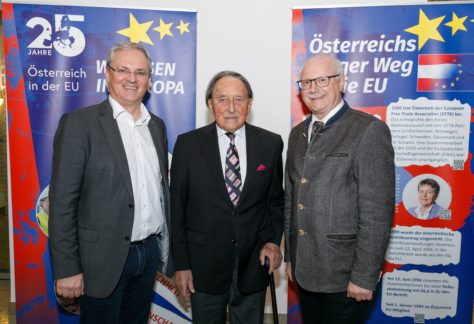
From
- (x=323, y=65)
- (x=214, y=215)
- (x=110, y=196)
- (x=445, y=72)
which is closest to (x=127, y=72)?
(x=110, y=196)

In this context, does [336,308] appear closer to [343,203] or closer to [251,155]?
[343,203]

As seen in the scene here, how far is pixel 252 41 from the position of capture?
3.15 meters

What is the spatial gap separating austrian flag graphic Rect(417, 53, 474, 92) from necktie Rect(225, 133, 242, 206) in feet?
5.24

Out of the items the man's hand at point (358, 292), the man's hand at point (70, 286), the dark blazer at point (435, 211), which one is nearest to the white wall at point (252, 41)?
the dark blazer at point (435, 211)

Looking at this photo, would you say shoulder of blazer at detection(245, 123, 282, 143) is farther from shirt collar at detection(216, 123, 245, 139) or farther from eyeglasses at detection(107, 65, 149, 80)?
eyeglasses at detection(107, 65, 149, 80)

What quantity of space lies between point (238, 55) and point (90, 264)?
6.66ft

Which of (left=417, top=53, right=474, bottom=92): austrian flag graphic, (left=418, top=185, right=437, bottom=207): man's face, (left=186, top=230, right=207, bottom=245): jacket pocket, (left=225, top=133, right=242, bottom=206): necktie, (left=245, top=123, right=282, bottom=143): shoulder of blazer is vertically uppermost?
(left=417, top=53, right=474, bottom=92): austrian flag graphic

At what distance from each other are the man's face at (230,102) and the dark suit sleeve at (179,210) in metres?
0.29

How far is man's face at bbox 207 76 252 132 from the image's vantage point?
82.7 inches

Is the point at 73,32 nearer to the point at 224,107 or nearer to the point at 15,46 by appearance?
the point at 15,46

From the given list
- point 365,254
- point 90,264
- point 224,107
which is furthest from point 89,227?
point 365,254

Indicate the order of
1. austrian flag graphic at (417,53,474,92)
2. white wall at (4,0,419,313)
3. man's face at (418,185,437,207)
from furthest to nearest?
white wall at (4,0,419,313), man's face at (418,185,437,207), austrian flag graphic at (417,53,474,92)

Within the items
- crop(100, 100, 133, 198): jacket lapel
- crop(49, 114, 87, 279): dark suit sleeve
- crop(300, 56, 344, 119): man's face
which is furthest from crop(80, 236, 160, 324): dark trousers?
crop(300, 56, 344, 119): man's face

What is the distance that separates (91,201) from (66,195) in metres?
0.12
